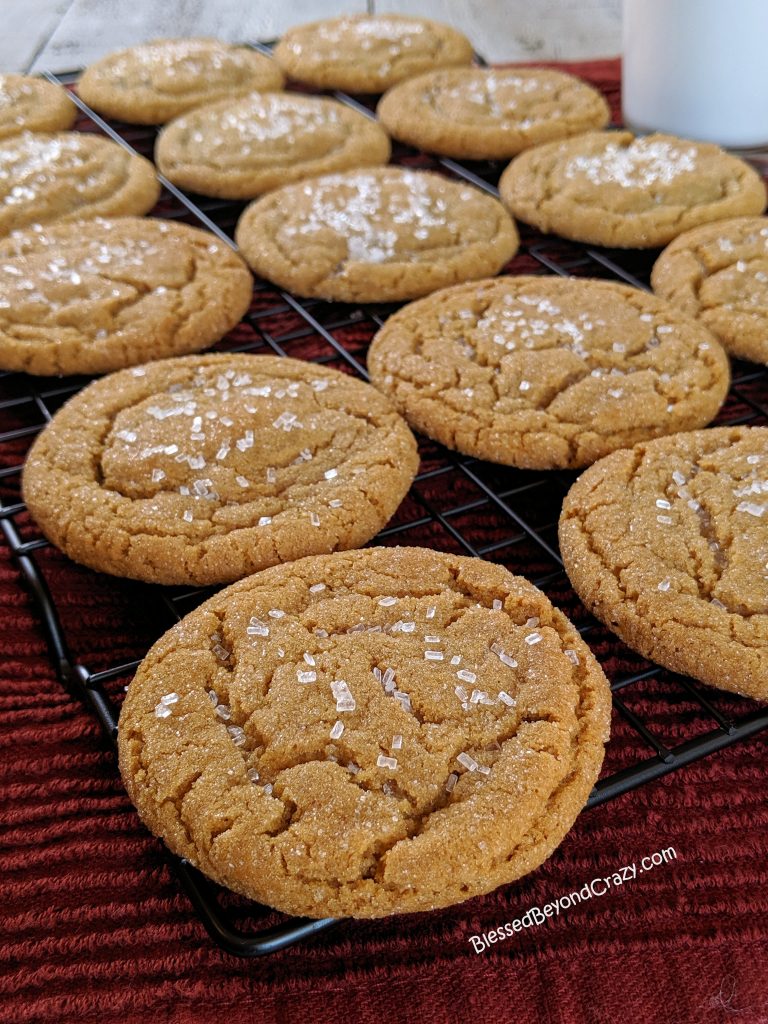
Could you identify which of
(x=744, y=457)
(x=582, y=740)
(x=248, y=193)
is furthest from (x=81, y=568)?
(x=248, y=193)

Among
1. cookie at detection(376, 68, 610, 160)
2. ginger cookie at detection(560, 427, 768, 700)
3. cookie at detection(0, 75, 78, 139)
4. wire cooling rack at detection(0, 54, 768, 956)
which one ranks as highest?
cookie at detection(0, 75, 78, 139)

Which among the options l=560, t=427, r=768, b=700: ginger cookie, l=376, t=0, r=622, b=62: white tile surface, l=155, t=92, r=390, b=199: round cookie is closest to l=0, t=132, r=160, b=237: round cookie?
l=155, t=92, r=390, b=199: round cookie

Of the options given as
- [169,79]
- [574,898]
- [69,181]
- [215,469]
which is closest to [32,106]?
[169,79]

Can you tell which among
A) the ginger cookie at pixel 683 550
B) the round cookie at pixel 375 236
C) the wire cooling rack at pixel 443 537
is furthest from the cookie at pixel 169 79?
the ginger cookie at pixel 683 550

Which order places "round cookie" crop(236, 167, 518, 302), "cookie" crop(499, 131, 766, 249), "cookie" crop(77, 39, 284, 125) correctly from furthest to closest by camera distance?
"cookie" crop(77, 39, 284, 125)
"cookie" crop(499, 131, 766, 249)
"round cookie" crop(236, 167, 518, 302)

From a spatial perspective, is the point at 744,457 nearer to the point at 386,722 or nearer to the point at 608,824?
the point at 608,824

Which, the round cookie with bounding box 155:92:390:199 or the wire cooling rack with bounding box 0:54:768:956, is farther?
the round cookie with bounding box 155:92:390:199

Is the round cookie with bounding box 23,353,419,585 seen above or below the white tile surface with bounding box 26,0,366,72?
below

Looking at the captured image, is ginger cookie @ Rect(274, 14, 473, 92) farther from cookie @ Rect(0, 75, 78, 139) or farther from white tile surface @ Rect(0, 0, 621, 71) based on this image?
white tile surface @ Rect(0, 0, 621, 71)
